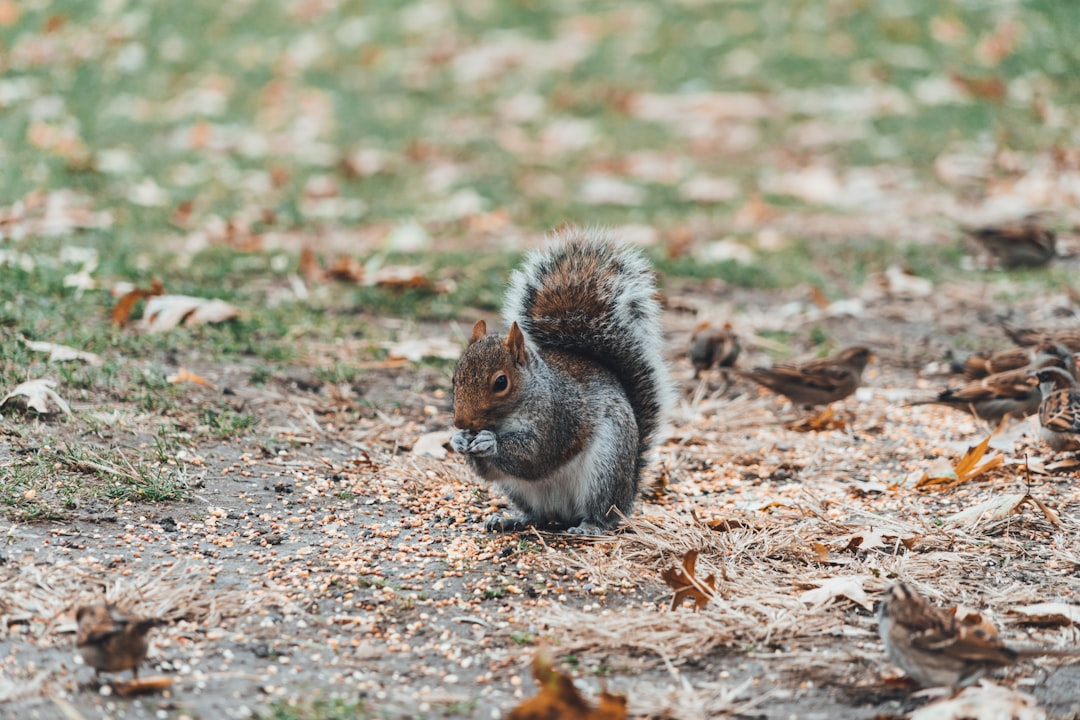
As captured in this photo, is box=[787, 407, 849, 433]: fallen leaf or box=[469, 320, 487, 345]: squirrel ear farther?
box=[787, 407, 849, 433]: fallen leaf

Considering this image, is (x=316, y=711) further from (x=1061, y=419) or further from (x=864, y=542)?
(x=1061, y=419)

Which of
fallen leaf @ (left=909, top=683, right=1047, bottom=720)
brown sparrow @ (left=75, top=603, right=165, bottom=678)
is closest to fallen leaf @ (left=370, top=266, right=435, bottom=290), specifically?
brown sparrow @ (left=75, top=603, right=165, bottom=678)

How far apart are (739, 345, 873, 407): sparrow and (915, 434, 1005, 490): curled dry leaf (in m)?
0.79

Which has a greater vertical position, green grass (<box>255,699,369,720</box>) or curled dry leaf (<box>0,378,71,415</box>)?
curled dry leaf (<box>0,378,71,415</box>)

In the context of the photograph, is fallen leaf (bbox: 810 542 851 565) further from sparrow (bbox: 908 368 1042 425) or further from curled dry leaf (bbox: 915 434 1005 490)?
sparrow (bbox: 908 368 1042 425)

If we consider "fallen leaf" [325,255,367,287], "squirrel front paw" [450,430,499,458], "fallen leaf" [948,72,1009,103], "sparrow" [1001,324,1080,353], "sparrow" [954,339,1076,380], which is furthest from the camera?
"fallen leaf" [948,72,1009,103]

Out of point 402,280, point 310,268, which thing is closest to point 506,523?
point 402,280

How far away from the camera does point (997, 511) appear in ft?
11.6

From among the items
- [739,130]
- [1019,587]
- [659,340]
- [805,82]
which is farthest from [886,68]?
[1019,587]

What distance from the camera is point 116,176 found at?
26.6 feet

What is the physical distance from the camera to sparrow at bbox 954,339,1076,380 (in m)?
4.49

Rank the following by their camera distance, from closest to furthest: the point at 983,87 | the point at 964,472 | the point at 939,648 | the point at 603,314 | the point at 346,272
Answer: the point at 939,648
the point at 603,314
the point at 964,472
the point at 346,272
the point at 983,87

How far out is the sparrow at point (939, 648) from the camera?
2.45m

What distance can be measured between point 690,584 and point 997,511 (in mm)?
1061
